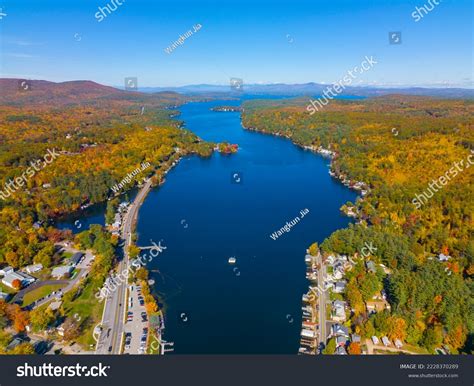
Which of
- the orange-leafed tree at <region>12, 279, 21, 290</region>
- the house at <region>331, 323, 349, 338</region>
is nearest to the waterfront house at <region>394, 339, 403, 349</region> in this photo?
the house at <region>331, 323, 349, 338</region>

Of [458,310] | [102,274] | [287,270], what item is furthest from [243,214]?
[458,310]

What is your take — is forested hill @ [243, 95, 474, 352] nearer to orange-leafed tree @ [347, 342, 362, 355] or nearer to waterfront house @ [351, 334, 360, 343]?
waterfront house @ [351, 334, 360, 343]

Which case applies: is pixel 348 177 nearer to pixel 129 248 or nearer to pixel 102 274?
pixel 129 248

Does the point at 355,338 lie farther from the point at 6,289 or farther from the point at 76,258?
the point at 6,289

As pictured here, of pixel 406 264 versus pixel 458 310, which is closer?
pixel 458 310

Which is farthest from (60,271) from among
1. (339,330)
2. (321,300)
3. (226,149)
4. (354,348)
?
(226,149)

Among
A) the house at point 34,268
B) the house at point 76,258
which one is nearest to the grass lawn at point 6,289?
the house at point 34,268
